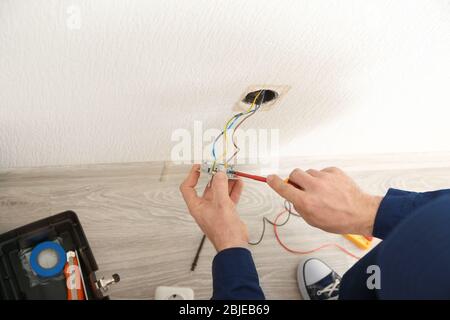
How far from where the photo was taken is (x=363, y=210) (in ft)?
1.87

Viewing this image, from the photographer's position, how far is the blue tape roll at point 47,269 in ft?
2.12

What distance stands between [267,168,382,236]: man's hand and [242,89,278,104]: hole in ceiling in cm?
21

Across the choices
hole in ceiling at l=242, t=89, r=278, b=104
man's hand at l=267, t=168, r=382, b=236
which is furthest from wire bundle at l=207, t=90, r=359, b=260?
man's hand at l=267, t=168, r=382, b=236

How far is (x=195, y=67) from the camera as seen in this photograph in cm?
54

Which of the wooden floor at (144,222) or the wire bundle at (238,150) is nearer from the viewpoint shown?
the wire bundle at (238,150)

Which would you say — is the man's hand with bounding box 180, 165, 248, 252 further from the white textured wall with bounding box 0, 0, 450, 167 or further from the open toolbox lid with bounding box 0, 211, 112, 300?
the open toolbox lid with bounding box 0, 211, 112, 300

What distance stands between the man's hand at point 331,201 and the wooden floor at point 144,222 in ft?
1.35

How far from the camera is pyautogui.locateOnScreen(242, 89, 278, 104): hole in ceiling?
656 millimetres

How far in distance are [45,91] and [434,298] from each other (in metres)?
0.79

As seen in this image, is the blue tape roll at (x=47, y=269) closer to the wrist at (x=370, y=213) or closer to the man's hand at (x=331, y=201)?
the man's hand at (x=331, y=201)

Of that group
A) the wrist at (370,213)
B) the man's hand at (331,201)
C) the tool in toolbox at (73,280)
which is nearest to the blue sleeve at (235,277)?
the man's hand at (331,201)

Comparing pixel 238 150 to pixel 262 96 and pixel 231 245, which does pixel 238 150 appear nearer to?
pixel 262 96
